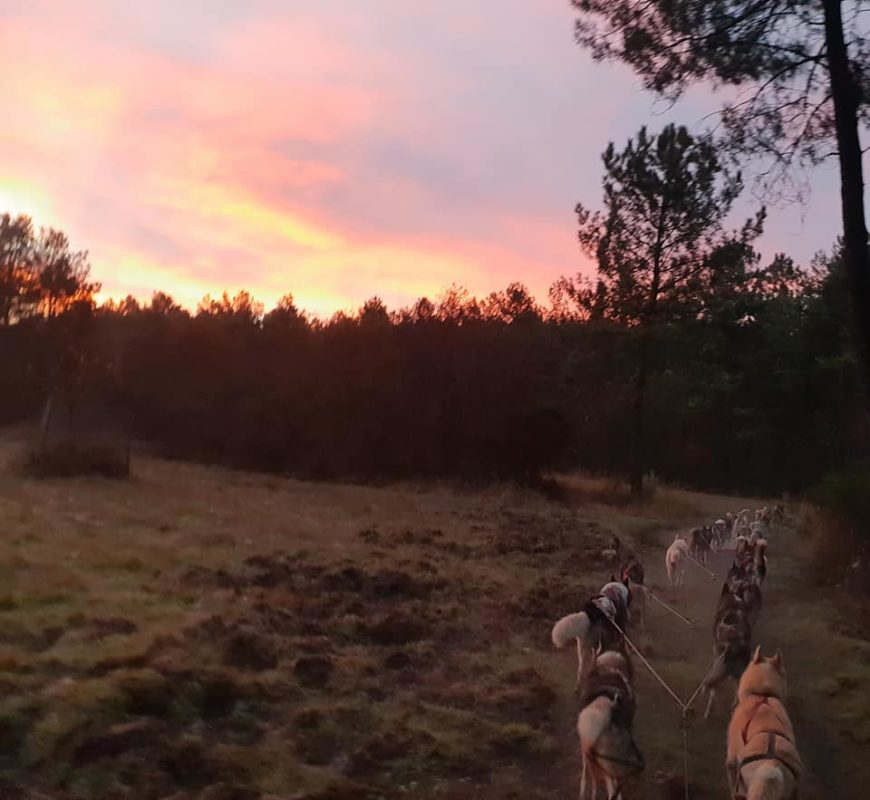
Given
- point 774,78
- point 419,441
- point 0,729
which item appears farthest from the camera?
point 419,441

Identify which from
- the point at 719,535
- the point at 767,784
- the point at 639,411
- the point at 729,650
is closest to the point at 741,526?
the point at 719,535

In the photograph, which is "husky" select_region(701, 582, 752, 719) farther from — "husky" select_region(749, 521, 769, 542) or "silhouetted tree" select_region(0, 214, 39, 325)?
"silhouetted tree" select_region(0, 214, 39, 325)

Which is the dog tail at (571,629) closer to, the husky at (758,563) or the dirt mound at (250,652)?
the dirt mound at (250,652)

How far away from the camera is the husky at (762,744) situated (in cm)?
464

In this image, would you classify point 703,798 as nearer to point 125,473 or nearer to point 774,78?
point 774,78

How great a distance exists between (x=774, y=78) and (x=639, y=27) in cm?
142

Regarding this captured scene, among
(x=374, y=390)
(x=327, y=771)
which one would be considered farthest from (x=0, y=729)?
(x=374, y=390)

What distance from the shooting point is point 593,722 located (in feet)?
17.6

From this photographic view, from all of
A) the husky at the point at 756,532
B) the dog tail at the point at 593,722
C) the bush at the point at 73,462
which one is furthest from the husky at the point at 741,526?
the bush at the point at 73,462

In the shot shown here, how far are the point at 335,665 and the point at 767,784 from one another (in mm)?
4352

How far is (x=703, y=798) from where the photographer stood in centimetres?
582

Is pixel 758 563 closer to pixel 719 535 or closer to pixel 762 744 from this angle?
pixel 719 535

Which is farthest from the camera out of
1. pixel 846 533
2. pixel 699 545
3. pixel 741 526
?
pixel 741 526

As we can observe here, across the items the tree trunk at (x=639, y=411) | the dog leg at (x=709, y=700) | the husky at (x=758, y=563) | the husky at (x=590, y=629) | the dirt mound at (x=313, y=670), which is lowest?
the dirt mound at (x=313, y=670)
